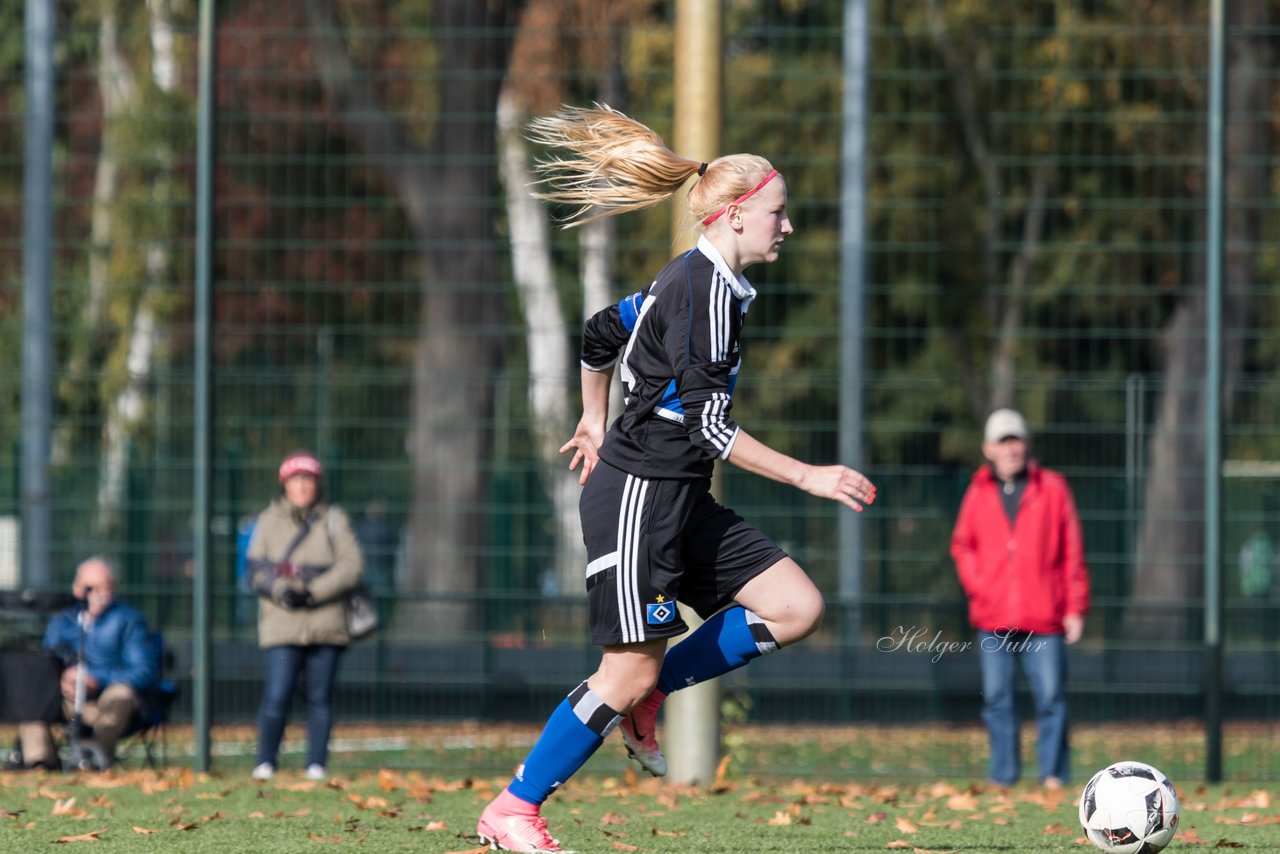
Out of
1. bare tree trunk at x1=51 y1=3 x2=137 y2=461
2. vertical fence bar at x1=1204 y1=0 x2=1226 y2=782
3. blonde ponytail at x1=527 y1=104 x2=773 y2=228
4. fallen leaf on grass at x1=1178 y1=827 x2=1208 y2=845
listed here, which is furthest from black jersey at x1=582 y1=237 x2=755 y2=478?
bare tree trunk at x1=51 y1=3 x2=137 y2=461

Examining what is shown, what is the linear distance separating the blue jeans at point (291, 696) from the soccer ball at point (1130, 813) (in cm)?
478

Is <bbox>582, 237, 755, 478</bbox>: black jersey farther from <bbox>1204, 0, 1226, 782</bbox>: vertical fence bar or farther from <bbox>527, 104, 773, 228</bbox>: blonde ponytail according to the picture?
<bbox>1204, 0, 1226, 782</bbox>: vertical fence bar

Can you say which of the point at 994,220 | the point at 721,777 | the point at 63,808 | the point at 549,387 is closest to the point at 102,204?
the point at 549,387

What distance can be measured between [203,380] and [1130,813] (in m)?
5.21

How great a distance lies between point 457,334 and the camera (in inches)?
434

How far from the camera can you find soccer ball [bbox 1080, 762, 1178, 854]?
601 centimetres

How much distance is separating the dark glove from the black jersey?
14.0ft

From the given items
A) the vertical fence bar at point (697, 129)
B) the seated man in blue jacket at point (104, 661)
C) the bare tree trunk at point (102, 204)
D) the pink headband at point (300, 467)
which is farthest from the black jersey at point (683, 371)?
the bare tree trunk at point (102, 204)

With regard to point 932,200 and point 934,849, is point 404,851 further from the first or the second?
point 932,200

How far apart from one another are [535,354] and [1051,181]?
3628 mm

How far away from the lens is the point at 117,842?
6.62 metres

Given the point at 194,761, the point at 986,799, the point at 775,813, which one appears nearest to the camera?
the point at 775,813

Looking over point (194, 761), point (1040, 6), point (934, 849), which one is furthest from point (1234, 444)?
point (194, 761)

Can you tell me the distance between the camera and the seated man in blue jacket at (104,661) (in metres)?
10.2
